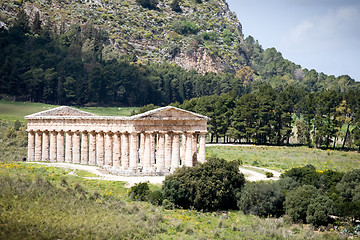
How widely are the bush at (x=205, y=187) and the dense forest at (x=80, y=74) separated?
249 feet

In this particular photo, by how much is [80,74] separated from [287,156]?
64842 mm

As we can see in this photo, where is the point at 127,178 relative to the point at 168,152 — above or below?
below

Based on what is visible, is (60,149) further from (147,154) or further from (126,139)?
(147,154)

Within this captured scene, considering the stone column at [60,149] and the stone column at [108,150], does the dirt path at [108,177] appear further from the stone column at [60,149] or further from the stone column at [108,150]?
the stone column at [60,149]

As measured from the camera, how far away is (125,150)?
71125mm

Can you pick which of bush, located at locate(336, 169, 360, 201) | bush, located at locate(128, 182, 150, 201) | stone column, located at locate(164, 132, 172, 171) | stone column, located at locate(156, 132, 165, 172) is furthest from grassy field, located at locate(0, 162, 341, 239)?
stone column, located at locate(164, 132, 172, 171)

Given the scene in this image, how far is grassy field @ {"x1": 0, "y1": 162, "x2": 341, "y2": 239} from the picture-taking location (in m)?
43.9

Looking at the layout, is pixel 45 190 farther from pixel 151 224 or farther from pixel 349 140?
pixel 349 140

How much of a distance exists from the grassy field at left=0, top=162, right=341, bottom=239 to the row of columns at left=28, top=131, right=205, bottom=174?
11.2m

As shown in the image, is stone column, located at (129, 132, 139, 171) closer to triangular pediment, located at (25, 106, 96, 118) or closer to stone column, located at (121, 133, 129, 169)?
stone column, located at (121, 133, 129, 169)

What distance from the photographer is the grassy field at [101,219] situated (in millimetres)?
43906

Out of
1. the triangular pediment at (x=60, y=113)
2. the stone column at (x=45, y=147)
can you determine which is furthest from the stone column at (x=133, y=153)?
the triangular pediment at (x=60, y=113)

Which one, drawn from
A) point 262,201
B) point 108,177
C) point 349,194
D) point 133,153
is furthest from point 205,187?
point 133,153

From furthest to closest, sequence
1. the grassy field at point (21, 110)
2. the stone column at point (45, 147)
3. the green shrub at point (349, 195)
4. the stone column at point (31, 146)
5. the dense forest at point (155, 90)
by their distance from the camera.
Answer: the grassy field at point (21, 110) < the dense forest at point (155, 90) < the stone column at point (31, 146) < the stone column at point (45, 147) < the green shrub at point (349, 195)
